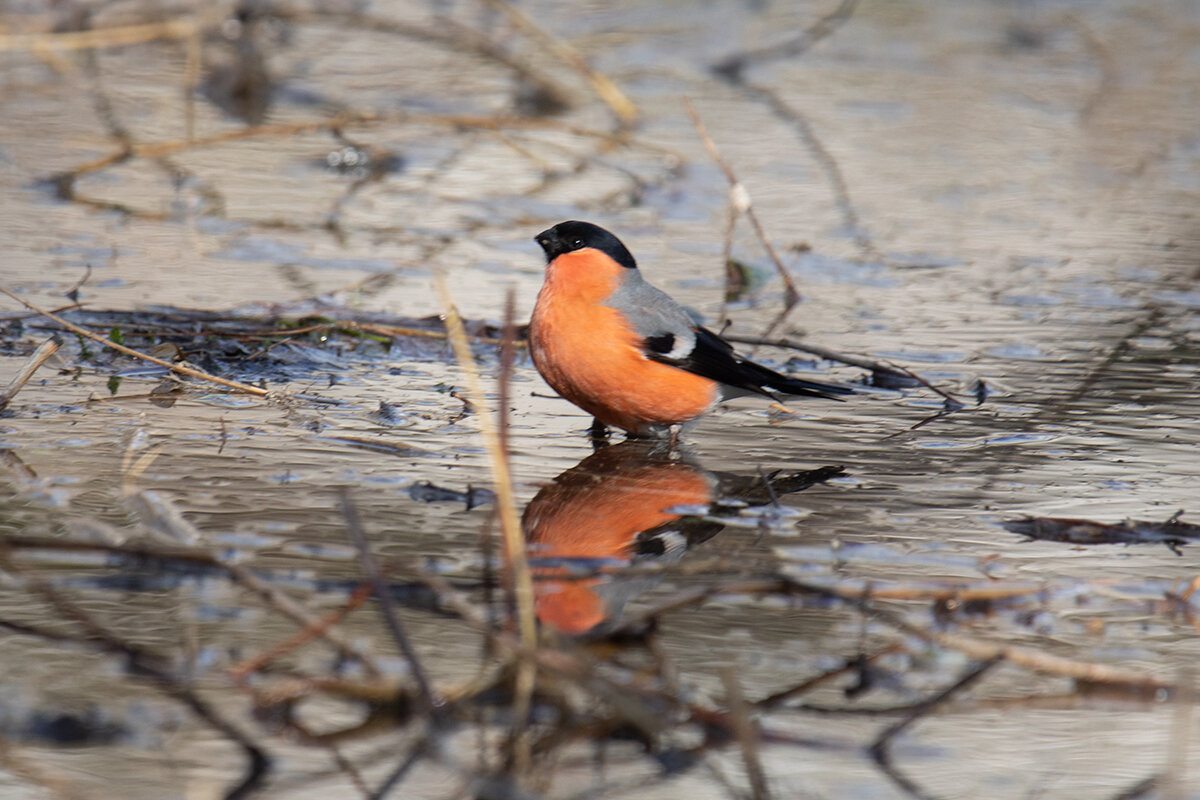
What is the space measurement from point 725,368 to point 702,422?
11.7 inches

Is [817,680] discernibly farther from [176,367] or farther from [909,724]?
[176,367]

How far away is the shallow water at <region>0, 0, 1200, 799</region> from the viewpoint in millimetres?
2512

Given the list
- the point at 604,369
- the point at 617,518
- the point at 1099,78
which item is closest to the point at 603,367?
the point at 604,369

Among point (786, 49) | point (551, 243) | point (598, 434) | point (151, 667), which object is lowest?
point (598, 434)

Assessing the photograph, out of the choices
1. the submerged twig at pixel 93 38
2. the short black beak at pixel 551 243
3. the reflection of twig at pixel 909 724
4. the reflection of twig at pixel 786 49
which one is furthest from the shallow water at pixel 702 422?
the short black beak at pixel 551 243

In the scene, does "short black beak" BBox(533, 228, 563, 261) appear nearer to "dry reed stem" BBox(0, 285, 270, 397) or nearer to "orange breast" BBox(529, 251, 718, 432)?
"orange breast" BBox(529, 251, 718, 432)

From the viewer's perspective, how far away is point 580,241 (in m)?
4.80

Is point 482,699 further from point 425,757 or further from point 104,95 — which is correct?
point 104,95

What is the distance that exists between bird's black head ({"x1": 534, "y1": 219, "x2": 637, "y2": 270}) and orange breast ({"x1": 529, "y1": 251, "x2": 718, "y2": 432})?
25 centimetres

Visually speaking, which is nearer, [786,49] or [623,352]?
[623,352]

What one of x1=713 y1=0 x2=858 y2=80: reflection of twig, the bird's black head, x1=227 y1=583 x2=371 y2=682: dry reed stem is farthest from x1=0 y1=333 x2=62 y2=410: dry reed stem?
x1=713 y1=0 x2=858 y2=80: reflection of twig

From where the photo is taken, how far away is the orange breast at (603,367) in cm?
438

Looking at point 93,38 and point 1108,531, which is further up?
point 93,38

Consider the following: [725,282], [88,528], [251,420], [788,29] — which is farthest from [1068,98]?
[88,528]
